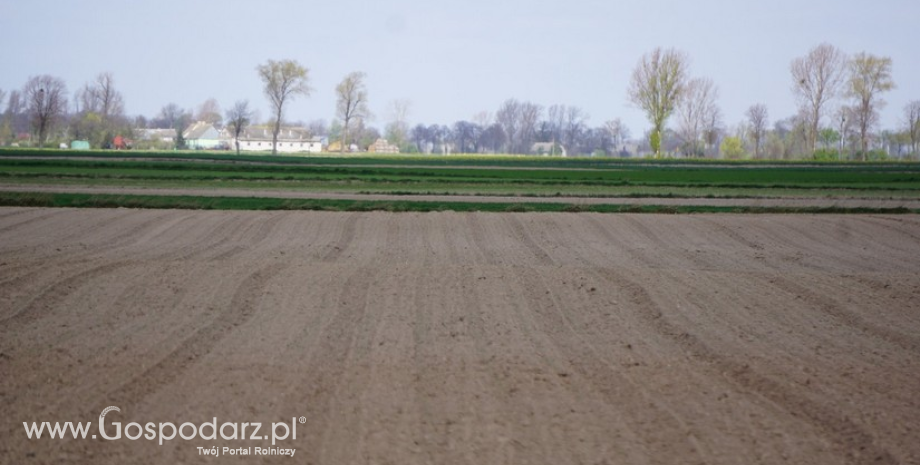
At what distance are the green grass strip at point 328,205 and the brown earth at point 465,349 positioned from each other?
5.32 meters

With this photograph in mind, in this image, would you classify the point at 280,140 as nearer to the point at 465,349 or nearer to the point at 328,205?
the point at 328,205

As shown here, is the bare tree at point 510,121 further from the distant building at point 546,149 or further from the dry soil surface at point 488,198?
the dry soil surface at point 488,198

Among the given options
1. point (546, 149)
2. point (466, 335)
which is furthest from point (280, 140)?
point (466, 335)

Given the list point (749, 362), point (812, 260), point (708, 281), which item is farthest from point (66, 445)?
point (812, 260)

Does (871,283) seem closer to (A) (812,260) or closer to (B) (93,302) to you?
(A) (812,260)

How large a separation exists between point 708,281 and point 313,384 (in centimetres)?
729

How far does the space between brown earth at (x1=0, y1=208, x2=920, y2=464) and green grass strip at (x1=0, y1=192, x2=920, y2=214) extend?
5321 millimetres

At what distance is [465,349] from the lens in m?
9.73

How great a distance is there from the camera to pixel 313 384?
27.3 ft

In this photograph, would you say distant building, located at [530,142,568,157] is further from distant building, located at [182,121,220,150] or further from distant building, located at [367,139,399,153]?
distant building, located at [182,121,220,150]

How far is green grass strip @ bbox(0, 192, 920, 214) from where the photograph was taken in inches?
912

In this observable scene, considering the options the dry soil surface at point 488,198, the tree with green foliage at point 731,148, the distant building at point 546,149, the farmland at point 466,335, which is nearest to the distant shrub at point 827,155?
the tree with green foliage at point 731,148

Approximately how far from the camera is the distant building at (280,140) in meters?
150

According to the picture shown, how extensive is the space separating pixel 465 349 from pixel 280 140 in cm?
14506
